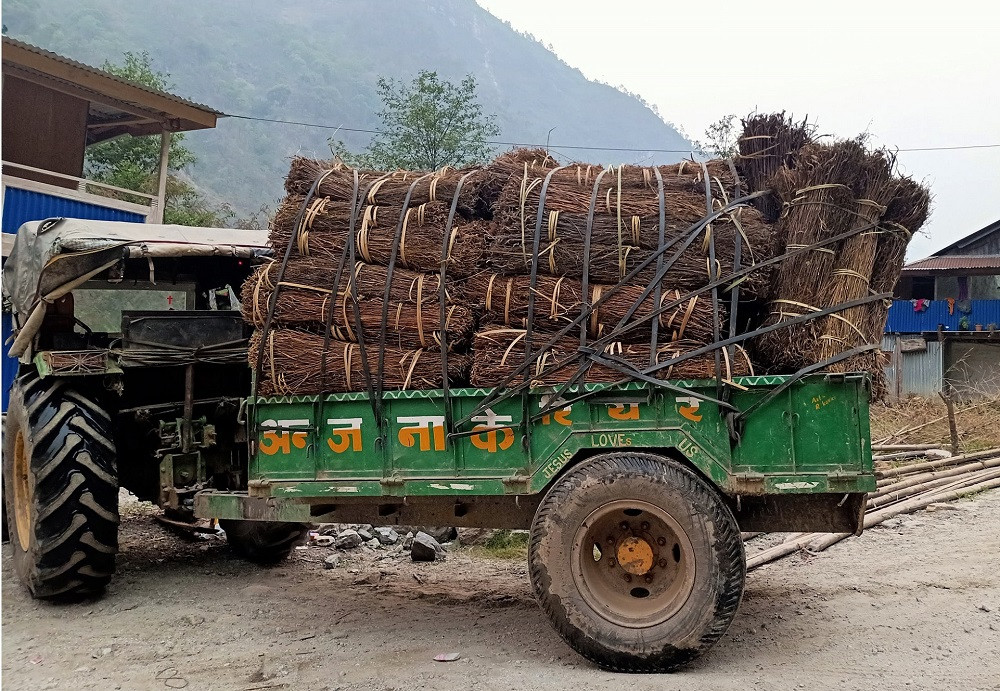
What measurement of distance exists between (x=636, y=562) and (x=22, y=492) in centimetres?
466

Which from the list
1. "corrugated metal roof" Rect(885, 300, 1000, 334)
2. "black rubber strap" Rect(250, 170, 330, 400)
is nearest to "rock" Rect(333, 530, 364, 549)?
"black rubber strap" Rect(250, 170, 330, 400)

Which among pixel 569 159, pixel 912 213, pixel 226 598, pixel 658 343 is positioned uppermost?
pixel 569 159

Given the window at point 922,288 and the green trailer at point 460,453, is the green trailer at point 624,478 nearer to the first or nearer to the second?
the green trailer at point 460,453

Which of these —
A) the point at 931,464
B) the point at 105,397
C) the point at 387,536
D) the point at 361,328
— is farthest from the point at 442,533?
the point at 931,464

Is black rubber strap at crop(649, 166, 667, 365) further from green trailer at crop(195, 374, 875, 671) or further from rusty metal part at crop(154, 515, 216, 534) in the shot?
rusty metal part at crop(154, 515, 216, 534)

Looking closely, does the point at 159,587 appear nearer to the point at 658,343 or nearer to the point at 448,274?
the point at 448,274

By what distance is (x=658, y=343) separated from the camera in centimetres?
450

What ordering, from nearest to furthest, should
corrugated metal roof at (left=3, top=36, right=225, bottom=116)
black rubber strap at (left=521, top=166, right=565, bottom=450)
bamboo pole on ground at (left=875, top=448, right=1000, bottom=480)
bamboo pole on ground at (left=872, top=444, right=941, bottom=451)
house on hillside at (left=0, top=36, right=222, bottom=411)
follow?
black rubber strap at (left=521, top=166, right=565, bottom=450) < bamboo pole on ground at (left=875, top=448, right=1000, bottom=480) < bamboo pole on ground at (left=872, top=444, right=941, bottom=451) < corrugated metal roof at (left=3, top=36, right=225, bottom=116) < house on hillside at (left=0, top=36, right=222, bottom=411)

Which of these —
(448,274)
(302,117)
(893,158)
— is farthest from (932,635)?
(302,117)

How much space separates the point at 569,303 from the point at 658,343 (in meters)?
0.53

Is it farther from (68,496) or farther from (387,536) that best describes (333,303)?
(387,536)

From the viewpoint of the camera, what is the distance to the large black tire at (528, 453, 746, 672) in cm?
418

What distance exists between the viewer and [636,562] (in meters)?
4.46

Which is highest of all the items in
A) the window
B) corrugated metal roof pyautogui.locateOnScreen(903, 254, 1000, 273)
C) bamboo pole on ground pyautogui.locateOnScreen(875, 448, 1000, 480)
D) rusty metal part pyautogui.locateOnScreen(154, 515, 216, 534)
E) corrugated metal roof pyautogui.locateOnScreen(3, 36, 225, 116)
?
corrugated metal roof pyautogui.locateOnScreen(3, 36, 225, 116)
